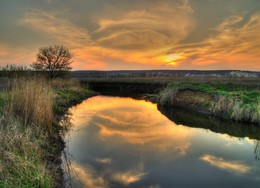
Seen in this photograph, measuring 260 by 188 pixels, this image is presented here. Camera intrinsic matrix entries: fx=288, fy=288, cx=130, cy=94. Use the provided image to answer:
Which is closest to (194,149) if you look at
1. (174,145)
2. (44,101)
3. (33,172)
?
(174,145)

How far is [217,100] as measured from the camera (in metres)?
20.9

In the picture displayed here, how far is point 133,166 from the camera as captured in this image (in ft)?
30.5

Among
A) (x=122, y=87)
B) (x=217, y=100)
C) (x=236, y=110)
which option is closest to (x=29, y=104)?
(x=236, y=110)

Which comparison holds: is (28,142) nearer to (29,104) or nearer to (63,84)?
(29,104)

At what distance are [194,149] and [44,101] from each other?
6240 millimetres

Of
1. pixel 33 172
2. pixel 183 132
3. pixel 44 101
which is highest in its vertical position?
pixel 44 101

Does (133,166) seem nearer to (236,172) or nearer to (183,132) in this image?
(236,172)

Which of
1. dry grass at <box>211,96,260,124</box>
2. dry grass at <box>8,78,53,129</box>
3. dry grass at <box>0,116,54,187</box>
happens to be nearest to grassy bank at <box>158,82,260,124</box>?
dry grass at <box>211,96,260,124</box>

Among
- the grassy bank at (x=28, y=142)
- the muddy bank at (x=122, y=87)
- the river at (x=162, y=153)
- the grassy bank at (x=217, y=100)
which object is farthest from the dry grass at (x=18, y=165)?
the muddy bank at (x=122, y=87)

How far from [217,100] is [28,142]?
1613 centimetres

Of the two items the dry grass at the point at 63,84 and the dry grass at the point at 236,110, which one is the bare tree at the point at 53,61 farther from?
the dry grass at the point at 236,110

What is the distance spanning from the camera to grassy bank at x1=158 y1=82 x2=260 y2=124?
17.1 m

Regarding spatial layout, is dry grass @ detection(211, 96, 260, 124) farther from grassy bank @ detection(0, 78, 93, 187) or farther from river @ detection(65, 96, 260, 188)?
grassy bank @ detection(0, 78, 93, 187)

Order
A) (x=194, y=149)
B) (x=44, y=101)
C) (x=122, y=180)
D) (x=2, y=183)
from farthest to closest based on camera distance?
1. (x=194, y=149)
2. (x=44, y=101)
3. (x=122, y=180)
4. (x=2, y=183)
